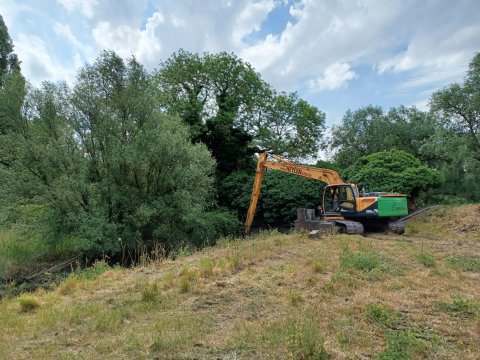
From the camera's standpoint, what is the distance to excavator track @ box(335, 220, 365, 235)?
13.5m

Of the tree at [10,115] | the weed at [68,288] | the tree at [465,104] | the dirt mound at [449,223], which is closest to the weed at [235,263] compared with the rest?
the weed at [68,288]

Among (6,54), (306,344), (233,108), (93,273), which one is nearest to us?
(306,344)

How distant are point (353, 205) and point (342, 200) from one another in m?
0.55

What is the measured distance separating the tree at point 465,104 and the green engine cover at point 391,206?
758 centimetres

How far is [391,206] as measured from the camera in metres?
13.7

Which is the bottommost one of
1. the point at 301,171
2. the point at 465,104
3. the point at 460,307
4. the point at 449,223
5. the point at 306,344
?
the point at 449,223

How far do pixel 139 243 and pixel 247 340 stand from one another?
10714 mm

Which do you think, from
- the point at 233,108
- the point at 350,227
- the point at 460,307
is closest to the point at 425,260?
the point at 460,307

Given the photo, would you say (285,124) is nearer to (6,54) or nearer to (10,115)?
(10,115)

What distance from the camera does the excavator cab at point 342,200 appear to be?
46.2 ft

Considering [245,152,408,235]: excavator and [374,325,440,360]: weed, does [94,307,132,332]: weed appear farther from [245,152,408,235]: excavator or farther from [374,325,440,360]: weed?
[245,152,408,235]: excavator

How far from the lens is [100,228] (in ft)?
41.9

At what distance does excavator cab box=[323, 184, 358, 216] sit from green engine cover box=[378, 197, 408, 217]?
0.92 metres

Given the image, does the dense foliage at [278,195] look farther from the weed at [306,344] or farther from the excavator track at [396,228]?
the weed at [306,344]
